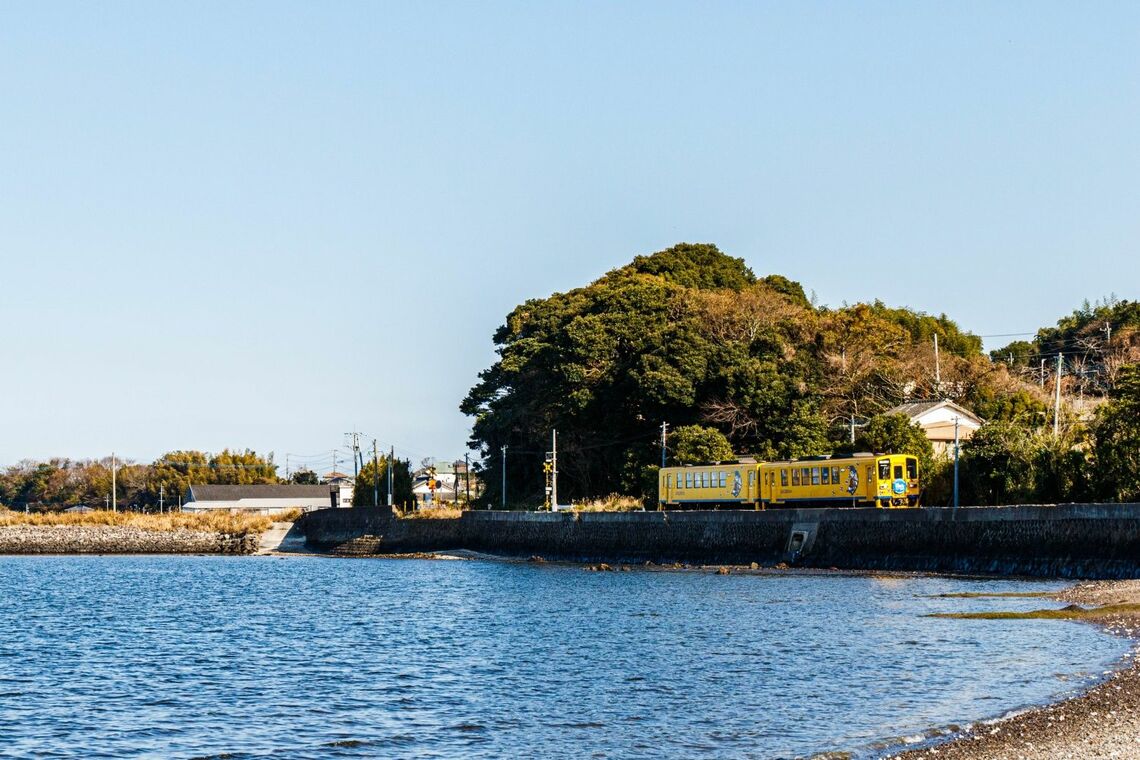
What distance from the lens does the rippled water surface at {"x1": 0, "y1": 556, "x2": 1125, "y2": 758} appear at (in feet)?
62.1

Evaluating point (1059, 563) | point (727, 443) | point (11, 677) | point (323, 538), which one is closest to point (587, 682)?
point (11, 677)

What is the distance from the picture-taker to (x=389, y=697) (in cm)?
2312

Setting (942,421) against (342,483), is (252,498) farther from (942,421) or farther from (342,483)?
(942,421)

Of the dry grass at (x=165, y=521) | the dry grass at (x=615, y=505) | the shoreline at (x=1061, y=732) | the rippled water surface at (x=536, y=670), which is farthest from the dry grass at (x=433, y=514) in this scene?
the shoreline at (x=1061, y=732)

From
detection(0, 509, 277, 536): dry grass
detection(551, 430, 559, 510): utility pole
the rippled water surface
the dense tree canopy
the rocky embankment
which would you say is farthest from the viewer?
detection(0, 509, 277, 536): dry grass

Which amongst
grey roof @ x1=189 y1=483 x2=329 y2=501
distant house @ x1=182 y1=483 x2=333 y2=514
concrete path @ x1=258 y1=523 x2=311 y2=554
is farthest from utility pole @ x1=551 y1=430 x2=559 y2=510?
grey roof @ x1=189 y1=483 x2=329 y2=501

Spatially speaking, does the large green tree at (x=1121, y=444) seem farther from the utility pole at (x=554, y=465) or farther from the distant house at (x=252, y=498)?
the distant house at (x=252, y=498)

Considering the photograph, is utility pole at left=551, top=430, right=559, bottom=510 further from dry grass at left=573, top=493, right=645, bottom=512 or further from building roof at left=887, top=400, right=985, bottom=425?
building roof at left=887, top=400, right=985, bottom=425

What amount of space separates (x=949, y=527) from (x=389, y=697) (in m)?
27.4

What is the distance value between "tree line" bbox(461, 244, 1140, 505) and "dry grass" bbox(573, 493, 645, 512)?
33.1 inches

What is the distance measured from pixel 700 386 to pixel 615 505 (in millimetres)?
7971

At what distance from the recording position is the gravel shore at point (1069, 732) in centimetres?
1517

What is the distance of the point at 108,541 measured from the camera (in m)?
93.4

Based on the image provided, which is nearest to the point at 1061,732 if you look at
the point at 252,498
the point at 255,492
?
the point at 252,498
